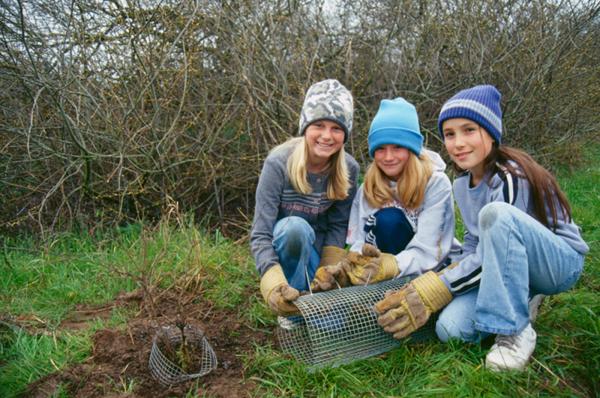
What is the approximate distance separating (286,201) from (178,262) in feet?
3.15

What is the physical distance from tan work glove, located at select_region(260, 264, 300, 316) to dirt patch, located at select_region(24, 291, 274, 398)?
25 cm

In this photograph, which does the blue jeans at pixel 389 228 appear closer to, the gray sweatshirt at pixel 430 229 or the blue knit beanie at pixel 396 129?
the gray sweatshirt at pixel 430 229

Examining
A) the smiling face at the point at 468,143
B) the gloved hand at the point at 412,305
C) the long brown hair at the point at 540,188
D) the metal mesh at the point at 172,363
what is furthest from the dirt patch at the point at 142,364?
the long brown hair at the point at 540,188

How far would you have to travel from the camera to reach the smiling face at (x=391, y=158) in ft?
8.45

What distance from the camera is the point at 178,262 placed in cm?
332

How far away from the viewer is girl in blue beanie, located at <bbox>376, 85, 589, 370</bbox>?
78.3 inches

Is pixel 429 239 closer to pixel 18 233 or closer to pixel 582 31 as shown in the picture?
pixel 18 233

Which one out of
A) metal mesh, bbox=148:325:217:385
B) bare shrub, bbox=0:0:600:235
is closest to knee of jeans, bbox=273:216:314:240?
metal mesh, bbox=148:325:217:385

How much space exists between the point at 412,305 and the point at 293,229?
2.24 feet

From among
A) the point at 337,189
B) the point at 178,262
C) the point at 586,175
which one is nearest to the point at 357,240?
the point at 337,189

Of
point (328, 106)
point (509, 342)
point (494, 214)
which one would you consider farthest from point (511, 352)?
point (328, 106)

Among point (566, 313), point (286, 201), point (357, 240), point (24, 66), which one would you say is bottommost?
point (566, 313)

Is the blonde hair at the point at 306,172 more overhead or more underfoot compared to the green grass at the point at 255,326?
more overhead

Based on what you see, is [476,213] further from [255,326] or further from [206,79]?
[206,79]
